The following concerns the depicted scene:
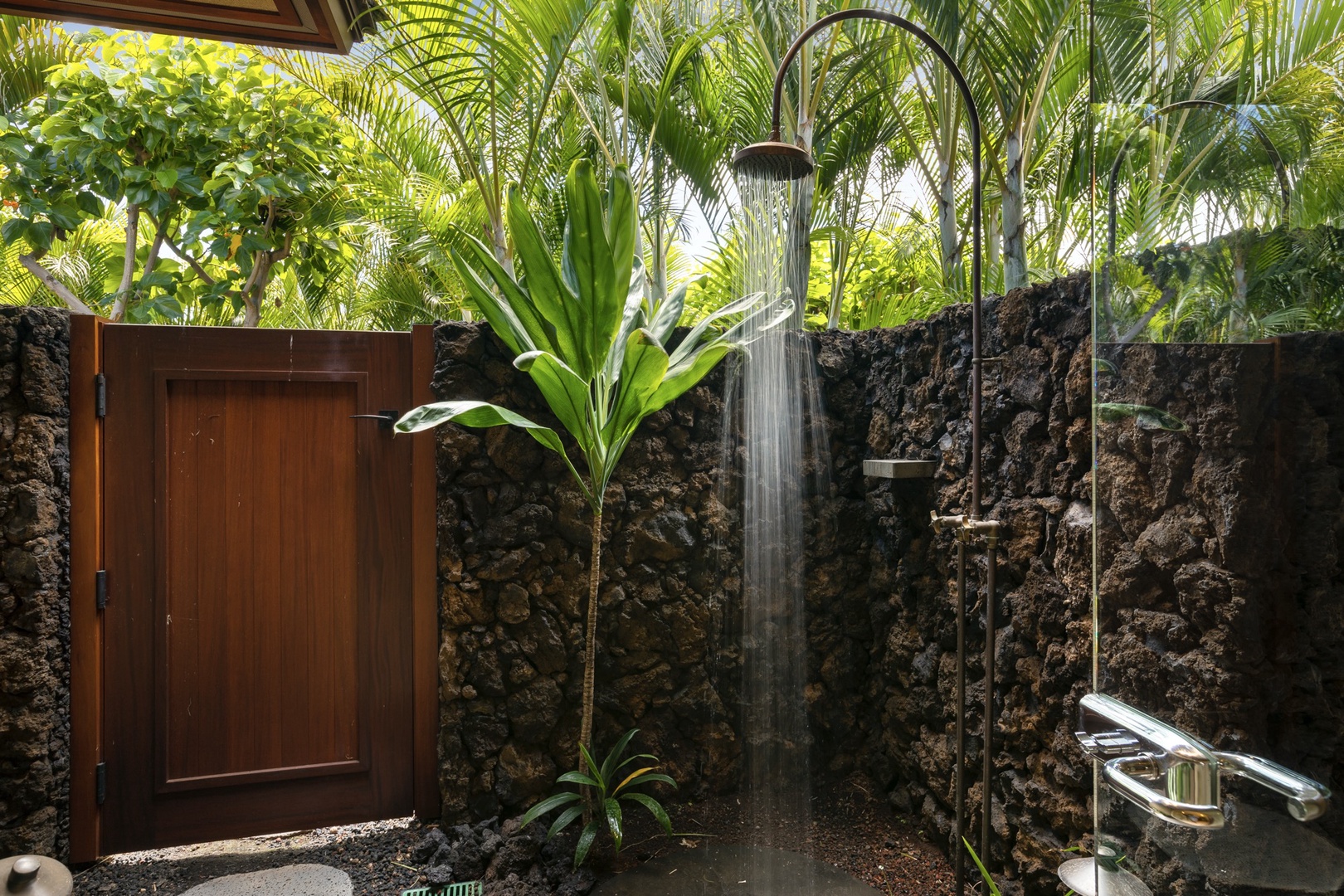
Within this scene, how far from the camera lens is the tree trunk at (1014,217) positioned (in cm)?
202

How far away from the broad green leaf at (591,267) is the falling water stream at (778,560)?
50 cm

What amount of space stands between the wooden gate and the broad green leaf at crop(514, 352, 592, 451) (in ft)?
1.61

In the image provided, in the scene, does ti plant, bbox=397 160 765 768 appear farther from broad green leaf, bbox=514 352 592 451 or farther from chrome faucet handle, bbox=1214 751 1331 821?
chrome faucet handle, bbox=1214 751 1331 821

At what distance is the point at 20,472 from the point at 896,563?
7.67 feet

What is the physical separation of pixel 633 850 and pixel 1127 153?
206cm

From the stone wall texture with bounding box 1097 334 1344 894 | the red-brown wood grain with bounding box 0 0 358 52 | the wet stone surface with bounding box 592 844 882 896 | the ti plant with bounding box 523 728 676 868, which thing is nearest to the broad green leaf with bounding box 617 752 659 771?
the ti plant with bounding box 523 728 676 868

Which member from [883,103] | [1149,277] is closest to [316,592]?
[1149,277]

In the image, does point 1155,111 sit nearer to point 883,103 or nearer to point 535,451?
point 535,451

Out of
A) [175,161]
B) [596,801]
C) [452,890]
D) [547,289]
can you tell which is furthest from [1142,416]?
[175,161]

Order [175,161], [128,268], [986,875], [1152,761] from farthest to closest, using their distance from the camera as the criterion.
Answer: [128,268] < [175,161] < [986,875] < [1152,761]

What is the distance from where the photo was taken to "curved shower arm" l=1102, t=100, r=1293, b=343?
635 millimetres

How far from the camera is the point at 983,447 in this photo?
1866mm

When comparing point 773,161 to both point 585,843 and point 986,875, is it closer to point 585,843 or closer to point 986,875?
point 986,875

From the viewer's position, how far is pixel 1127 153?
81 cm
